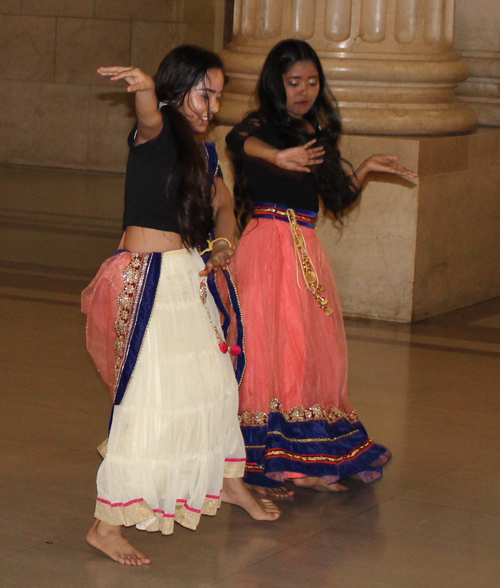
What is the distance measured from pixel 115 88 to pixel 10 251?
5.91 metres

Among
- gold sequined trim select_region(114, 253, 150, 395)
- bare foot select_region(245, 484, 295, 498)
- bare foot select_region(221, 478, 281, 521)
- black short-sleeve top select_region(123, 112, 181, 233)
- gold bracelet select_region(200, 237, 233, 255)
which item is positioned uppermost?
black short-sleeve top select_region(123, 112, 181, 233)

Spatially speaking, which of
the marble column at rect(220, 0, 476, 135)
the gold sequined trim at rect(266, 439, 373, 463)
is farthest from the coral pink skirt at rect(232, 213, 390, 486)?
the marble column at rect(220, 0, 476, 135)

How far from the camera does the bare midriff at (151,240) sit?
135 inches

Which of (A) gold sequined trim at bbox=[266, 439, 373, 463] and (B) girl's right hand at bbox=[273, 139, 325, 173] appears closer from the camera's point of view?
(B) girl's right hand at bbox=[273, 139, 325, 173]

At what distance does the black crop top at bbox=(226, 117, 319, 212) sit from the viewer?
414cm

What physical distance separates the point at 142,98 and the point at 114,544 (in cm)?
138

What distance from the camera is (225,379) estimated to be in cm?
350

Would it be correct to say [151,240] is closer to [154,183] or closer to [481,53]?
[154,183]

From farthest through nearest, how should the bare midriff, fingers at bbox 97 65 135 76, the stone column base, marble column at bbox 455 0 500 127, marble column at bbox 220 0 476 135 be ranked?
marble column at bbox 455 0 500 127
marble column at bbox 220 0 476 135
the stone column base
the bare midriff
fingers at bbox 97 65 135 76

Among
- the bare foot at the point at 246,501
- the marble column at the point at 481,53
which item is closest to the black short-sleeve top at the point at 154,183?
the bare foot at the point at 246,501

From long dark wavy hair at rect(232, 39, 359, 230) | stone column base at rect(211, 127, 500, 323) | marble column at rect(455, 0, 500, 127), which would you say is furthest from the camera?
marble column at rect(455, 0, 500, 127)

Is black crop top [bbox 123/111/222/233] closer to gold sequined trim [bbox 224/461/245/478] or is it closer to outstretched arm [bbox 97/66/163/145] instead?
outstretched arm [bbox 97/66/163/145]

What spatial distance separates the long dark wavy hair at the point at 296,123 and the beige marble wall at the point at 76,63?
10415 mm

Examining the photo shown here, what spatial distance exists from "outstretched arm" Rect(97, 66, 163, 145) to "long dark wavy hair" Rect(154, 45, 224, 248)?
0.10 m
